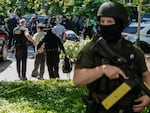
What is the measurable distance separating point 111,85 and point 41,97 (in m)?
4.65

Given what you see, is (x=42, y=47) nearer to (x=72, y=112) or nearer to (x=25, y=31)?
(x=25, y=31)

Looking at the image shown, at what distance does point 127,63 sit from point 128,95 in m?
0.23

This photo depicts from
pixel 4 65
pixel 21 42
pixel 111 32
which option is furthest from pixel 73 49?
pixel 111 32

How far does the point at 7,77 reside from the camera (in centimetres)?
1460

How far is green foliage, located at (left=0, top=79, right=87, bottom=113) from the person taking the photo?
278 inches

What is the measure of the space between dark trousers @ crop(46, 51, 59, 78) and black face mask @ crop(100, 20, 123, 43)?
855cm

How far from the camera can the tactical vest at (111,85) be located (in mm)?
3697

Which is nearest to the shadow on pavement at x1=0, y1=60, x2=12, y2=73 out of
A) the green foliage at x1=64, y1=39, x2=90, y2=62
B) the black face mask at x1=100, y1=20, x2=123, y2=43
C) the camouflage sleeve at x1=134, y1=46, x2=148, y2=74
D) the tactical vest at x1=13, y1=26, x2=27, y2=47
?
the green foliage at x1=64, y1=39, x2=90, y2=62

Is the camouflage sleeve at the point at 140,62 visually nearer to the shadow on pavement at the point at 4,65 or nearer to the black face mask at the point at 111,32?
the black face mask at the point at 111,32

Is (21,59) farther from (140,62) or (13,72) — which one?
(140,62)

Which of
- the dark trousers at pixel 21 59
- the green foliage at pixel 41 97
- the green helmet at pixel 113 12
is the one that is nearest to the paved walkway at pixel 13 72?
the dark trousers at pixel 21 59

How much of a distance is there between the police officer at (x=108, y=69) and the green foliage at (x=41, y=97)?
122 inches

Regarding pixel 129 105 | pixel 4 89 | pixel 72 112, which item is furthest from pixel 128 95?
pixel 4 89

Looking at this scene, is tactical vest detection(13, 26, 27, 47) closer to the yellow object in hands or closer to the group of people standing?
the group of people standing
